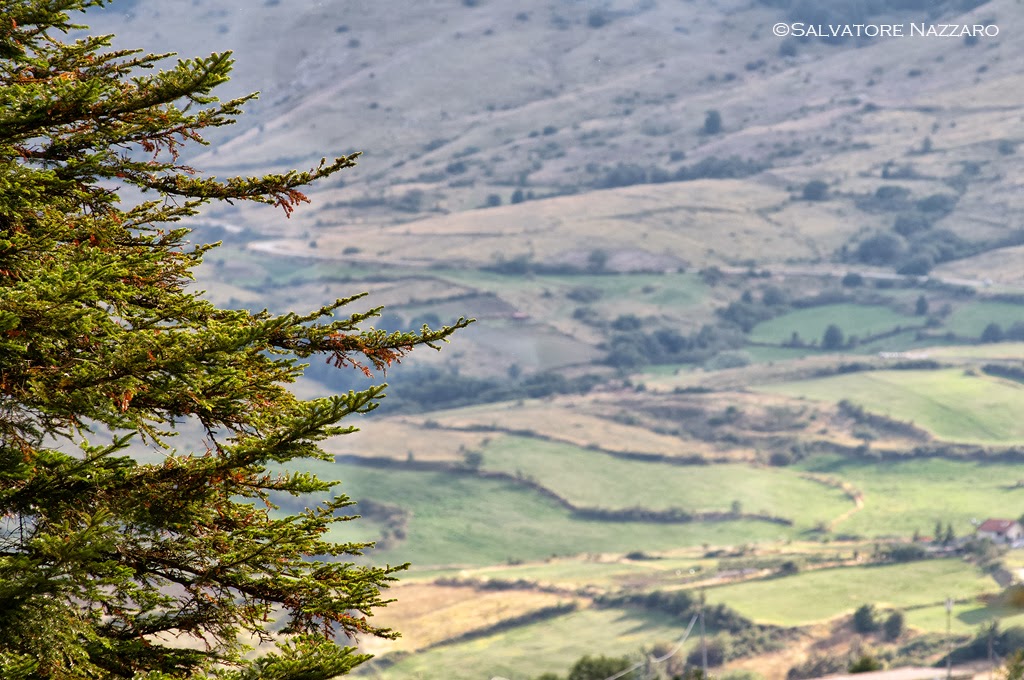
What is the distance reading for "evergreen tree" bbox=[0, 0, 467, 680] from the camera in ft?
21.1

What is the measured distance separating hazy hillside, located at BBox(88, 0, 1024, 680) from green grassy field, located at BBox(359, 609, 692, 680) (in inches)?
8.7

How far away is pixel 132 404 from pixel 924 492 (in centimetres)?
8698

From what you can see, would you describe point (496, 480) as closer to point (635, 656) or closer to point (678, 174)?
point (635, 656)

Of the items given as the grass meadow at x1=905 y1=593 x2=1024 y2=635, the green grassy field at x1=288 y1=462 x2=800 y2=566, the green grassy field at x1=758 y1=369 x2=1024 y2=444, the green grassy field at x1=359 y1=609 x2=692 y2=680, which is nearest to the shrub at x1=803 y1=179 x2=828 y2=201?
the green grassy field at x1=758 y1=369 x2=1024 y2=444

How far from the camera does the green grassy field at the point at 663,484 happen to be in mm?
90875

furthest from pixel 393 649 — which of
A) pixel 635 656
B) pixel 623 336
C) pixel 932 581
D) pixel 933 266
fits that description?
pixel 933 266

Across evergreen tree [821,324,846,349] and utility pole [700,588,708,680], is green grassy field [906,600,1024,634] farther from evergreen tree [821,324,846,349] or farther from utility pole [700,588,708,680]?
evergreen tree [821,324,846,349]

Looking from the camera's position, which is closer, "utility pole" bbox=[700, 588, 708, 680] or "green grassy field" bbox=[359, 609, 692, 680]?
"utility pole" bbox=[700, 588, 708, 680]

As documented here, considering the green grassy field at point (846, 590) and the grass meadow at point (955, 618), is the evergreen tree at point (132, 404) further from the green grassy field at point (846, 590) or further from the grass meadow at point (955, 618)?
the green grassy field at point (846, 590)

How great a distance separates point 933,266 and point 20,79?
484ft

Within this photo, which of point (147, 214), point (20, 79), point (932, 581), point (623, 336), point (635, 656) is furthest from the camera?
point (623, 336)

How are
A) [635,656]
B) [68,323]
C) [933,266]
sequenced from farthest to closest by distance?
[933,266]
[635,656]
[68,323]

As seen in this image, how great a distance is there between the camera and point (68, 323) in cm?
649

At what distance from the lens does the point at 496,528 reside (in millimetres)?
91562
